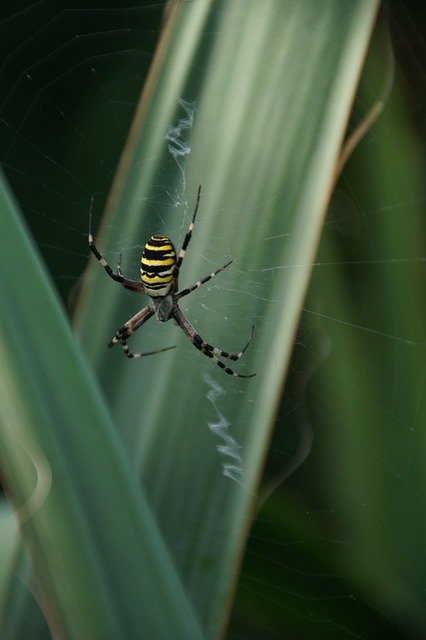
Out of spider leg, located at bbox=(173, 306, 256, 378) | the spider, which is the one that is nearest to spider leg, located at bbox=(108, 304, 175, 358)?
the spider

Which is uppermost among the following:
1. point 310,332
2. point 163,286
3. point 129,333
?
point 163,286

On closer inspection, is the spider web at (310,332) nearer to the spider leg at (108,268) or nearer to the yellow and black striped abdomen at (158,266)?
the spider leg at (108,268)

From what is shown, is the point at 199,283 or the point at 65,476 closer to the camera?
the point at 65,476

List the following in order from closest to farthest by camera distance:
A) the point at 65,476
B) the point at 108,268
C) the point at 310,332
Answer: the point at 65,476 < the point at 108,268 < the point at 310,332

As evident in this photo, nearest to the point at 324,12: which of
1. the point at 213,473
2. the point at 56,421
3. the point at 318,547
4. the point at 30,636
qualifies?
the point at 213,473

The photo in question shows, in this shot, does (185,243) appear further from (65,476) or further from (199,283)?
(65,476)

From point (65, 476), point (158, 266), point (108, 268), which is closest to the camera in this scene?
point (65, 476)

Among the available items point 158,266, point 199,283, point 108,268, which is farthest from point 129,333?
point 158,266

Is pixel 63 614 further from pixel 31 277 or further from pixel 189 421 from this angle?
pixel 189 421
